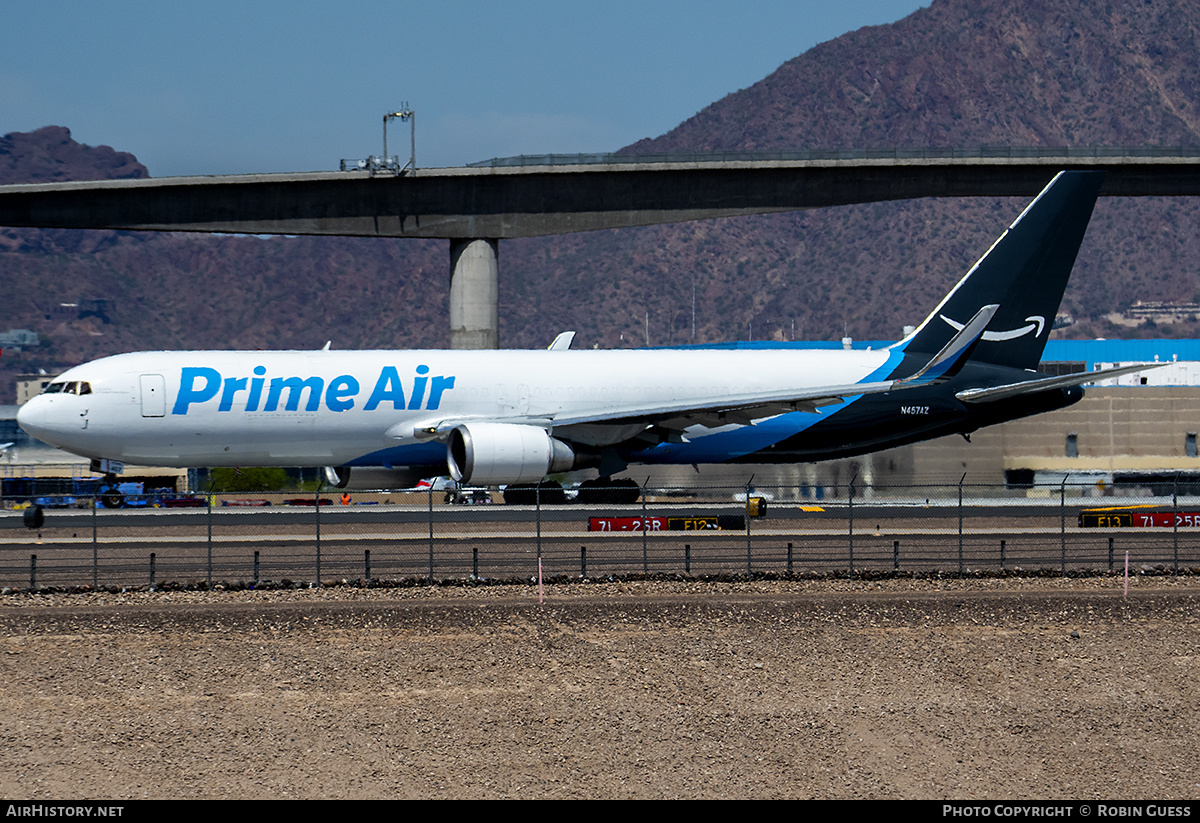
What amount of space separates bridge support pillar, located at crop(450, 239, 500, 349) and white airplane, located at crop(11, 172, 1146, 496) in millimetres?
20003

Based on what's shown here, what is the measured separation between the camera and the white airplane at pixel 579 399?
39.4 m

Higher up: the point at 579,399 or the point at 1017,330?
the point at 1017,330

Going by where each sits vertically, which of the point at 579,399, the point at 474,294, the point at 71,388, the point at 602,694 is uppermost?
the point at 474,294

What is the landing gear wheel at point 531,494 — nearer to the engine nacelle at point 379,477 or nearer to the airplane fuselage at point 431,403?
the airplane fuselage at point 431,403

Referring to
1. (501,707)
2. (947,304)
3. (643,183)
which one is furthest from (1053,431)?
(501,707)

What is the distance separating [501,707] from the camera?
24.1 metres

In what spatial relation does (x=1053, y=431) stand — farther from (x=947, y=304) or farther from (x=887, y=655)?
(x=887, y=655)

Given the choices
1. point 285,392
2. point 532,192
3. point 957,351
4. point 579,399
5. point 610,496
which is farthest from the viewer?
point 532,192

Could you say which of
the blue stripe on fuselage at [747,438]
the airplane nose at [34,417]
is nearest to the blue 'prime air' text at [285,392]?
the airplane nose at [34,417]

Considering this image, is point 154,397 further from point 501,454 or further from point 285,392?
point 501,454

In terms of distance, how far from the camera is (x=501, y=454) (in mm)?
39219

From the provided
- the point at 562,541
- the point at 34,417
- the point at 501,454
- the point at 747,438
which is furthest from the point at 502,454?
the point at 34,417

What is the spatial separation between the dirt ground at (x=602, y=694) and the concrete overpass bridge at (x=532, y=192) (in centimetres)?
3929

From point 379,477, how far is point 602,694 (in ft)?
62.8
